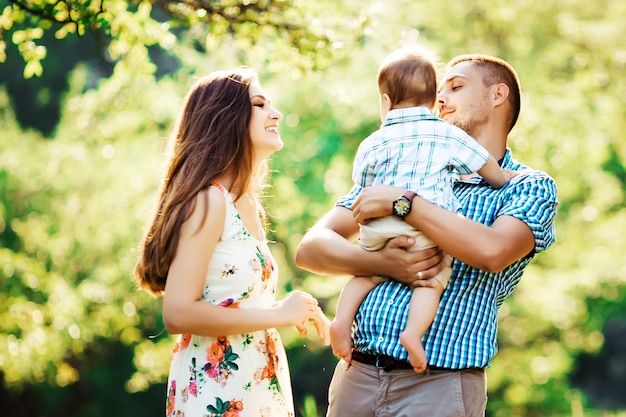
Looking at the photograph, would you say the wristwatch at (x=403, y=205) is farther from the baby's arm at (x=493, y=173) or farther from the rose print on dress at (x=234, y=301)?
the rose print on dress at (x=234, y=301)

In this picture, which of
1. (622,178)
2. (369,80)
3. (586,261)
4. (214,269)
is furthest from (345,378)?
(622,178)

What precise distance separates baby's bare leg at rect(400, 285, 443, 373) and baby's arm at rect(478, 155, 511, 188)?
1.22 feet

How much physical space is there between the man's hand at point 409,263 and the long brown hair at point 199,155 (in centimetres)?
53

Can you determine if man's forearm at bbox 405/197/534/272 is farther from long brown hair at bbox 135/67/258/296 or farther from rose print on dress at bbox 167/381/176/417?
rose print on dress at bbox 167/381/176/417

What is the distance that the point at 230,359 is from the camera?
8.14 ft

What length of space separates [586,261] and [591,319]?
0.86 m

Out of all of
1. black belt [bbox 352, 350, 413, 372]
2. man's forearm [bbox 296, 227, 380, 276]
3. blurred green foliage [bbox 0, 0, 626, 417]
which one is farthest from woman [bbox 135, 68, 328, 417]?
blurred green foliage [bbox 0, 0, 626, 417]

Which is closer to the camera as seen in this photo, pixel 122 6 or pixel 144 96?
pixel 122 6

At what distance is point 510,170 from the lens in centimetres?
253

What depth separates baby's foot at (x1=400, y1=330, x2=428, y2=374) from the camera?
7.32 ft

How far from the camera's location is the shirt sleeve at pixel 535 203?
232cm

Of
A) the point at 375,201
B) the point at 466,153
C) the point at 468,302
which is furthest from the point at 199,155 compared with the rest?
the point at 468,302

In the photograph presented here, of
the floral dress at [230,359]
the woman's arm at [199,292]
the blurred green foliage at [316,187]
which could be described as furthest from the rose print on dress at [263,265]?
the blurred green foliage at [316,187]

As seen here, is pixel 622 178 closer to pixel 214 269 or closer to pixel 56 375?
pixel 56 375
